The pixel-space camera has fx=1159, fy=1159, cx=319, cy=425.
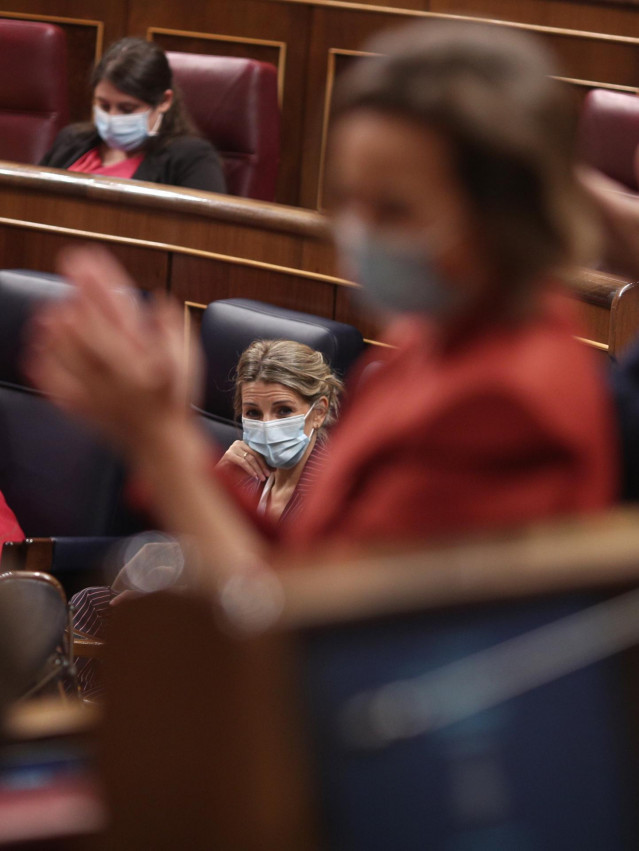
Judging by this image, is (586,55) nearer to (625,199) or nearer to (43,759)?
(625,199)

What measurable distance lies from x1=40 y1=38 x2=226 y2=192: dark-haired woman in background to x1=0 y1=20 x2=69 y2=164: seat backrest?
373 mm

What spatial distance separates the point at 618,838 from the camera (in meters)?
0.35

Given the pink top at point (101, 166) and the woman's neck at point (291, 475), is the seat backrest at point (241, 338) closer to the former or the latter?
the woman's neck at point (291, 475)

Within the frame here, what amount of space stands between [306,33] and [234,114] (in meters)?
0.35

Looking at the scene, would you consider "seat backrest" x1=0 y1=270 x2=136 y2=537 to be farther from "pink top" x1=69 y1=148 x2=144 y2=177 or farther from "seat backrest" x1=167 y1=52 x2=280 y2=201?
"seat backrest" x1=167 y1=52 x2=280 y2=201

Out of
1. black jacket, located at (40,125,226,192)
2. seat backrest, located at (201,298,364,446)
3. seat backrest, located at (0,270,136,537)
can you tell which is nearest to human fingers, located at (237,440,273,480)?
seat backrest, located at (201,298,364,446)

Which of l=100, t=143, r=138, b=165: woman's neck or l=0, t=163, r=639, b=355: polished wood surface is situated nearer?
l=0, t=163, r=639, b=355: polished wood surface

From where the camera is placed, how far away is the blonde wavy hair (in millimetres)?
1192

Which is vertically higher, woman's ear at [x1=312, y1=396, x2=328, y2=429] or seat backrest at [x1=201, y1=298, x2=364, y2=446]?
seat backrest at [x1=201, y1=298, x2=364, y2=446]

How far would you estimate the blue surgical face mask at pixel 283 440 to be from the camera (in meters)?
1.19

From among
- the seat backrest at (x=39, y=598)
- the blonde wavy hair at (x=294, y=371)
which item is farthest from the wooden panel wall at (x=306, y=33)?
the seat backrest at (x=39, y=598)

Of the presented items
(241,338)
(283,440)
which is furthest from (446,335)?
(241,338)

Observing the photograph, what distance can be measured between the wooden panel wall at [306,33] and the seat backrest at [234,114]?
10.9 inches

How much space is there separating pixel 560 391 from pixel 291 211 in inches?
47.2
